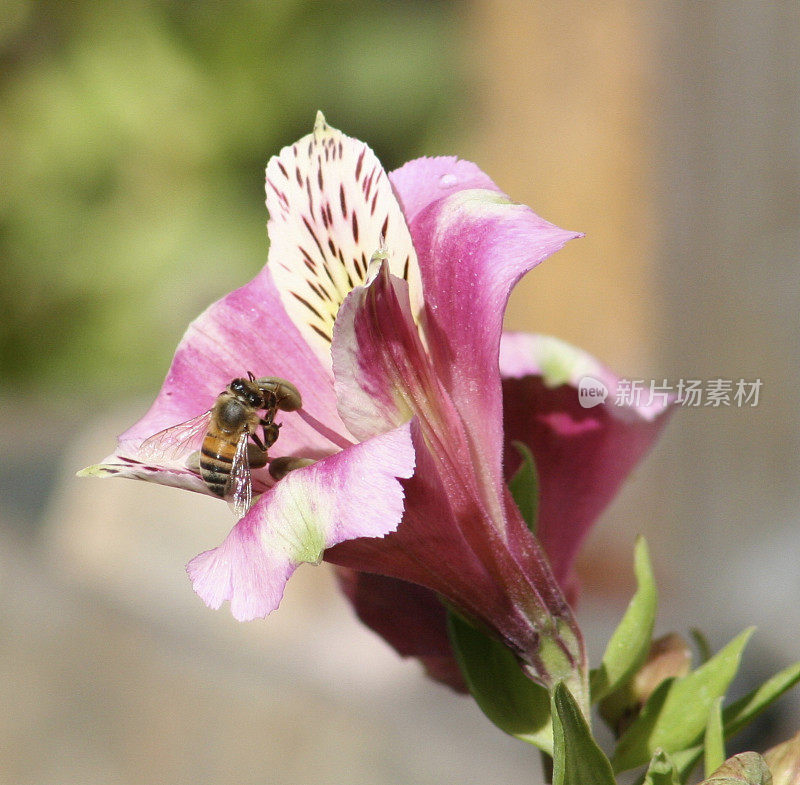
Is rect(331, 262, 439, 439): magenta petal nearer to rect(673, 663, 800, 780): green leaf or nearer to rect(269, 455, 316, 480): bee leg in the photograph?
rect(269, 455, 316, 480): bee leg

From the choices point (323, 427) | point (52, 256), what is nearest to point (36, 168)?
point (52, 256)

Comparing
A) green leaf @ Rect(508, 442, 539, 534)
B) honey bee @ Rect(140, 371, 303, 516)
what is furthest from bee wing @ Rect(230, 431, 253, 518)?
green leaf @ Rect(508, 442, 539, 534)

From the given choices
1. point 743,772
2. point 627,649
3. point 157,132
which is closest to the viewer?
point 743,772

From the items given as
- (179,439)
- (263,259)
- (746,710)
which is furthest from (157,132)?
(746,710)

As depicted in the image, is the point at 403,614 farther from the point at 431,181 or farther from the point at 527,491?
the point at 431,181

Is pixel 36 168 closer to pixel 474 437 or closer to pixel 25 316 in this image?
pixel 25 316

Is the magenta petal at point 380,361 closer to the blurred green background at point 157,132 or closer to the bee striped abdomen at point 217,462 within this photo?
the bee striped abdomen at point 217,462
